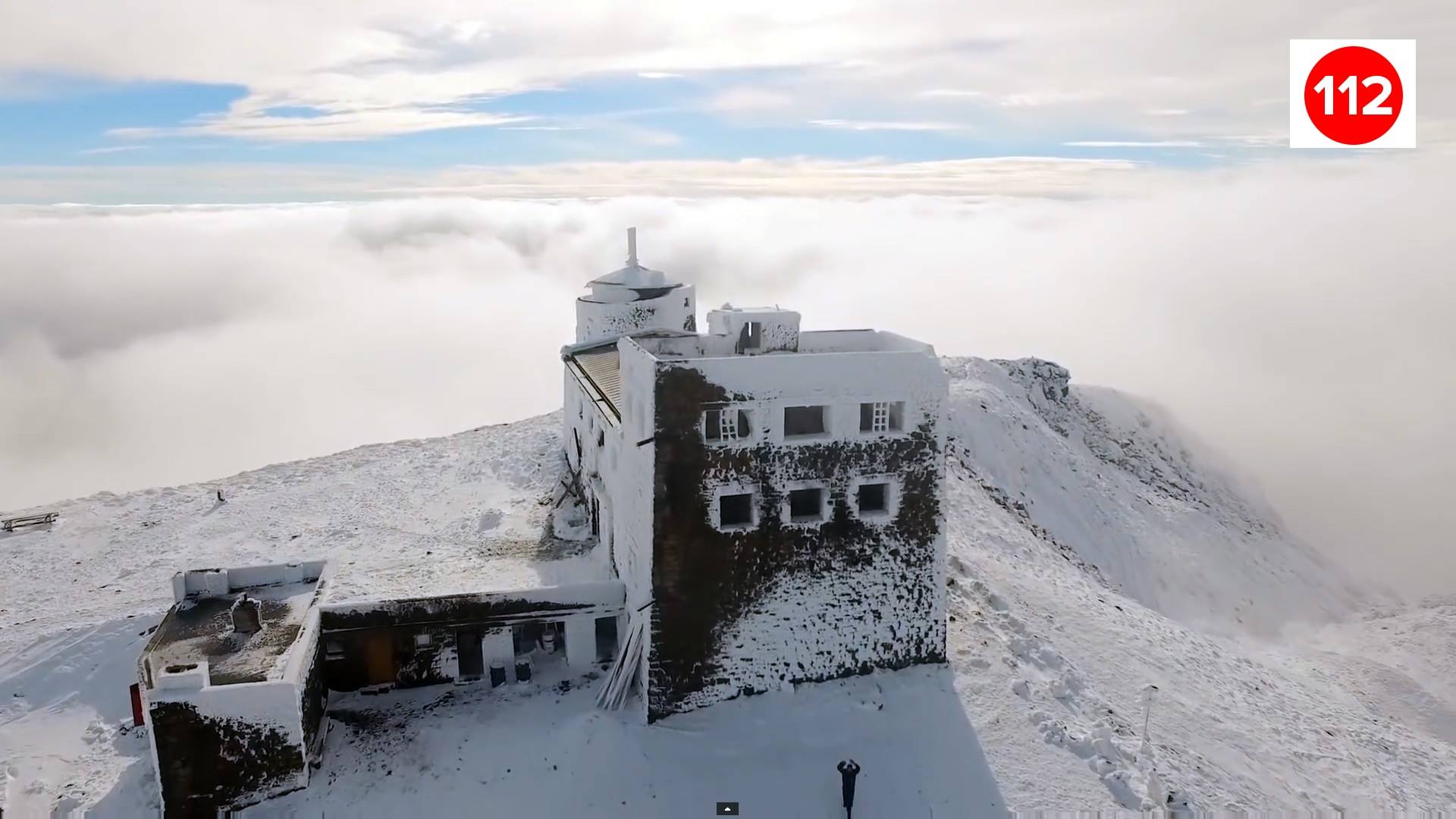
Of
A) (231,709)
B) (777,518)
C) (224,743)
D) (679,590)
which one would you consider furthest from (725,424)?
(224,743)

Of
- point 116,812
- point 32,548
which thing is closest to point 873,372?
point 116,812

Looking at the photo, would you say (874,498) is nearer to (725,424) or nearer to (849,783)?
(725,424)

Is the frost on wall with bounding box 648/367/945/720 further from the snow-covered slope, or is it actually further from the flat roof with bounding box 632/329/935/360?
the snow-covered slope

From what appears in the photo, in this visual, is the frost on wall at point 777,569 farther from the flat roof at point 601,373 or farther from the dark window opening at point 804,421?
the flat roof at point 601,373

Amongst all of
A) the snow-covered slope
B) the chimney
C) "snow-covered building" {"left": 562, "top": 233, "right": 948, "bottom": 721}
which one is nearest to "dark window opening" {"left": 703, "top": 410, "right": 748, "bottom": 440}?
"snow-covered building" {"left": 562, "top": 233, "right": 948, "bottom": 721}

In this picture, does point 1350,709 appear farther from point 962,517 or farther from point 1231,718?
point 962,517

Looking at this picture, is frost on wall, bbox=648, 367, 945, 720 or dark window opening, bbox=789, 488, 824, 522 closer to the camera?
frost on wall, bbox=648, 367, 945, 720
